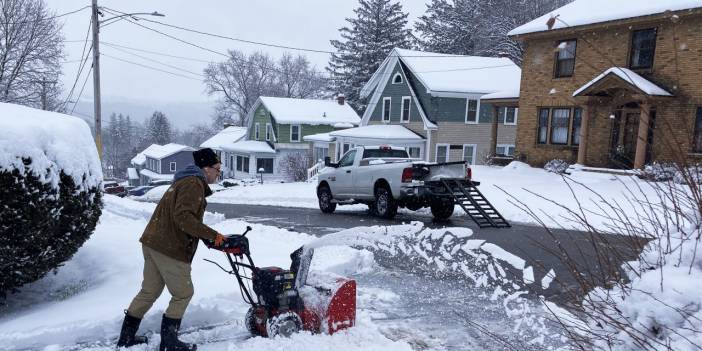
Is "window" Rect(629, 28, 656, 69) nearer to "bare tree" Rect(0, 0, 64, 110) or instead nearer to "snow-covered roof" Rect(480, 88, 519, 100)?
"snow-covered roof" Rect(480, 88, 519, 100)

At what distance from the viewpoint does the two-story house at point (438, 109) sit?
92.2 feet

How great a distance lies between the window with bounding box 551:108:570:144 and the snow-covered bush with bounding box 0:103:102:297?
64.4 ft

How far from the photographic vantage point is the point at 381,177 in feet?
41.4

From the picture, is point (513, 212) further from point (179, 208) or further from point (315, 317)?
point (179, 208)

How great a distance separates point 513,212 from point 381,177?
3.99 meters

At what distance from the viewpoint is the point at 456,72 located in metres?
29.9

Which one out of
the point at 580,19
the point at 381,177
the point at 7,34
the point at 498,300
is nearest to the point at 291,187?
the point at 381,177

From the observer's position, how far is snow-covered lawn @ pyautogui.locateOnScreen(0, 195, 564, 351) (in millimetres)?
4480

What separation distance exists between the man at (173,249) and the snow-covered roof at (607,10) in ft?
49.0

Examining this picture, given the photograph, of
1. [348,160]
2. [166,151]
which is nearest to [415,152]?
[348,160]

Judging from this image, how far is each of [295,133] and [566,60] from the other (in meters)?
24.4

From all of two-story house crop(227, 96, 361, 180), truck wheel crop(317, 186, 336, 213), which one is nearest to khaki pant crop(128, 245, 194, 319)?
truck wheel crop(317, 186, 336, 213)

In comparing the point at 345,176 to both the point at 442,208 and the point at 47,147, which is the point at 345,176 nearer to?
the point at 442,208

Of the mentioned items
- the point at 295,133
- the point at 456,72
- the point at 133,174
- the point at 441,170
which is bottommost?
the point at 133,174
